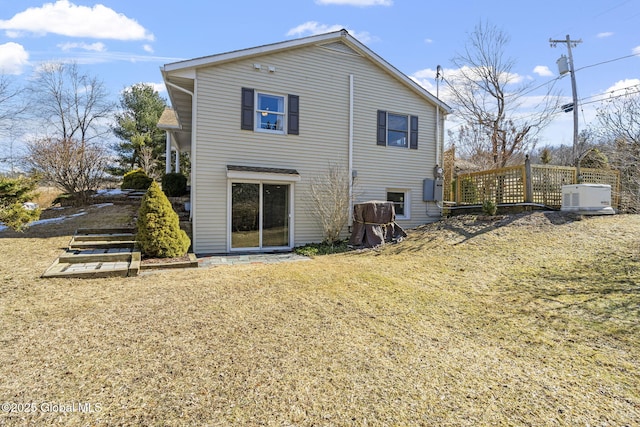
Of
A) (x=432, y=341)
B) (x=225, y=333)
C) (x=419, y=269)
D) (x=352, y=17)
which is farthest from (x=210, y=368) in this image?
(x=352, y=17)

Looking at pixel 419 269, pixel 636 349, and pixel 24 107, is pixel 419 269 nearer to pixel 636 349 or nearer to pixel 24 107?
pixel 636 349

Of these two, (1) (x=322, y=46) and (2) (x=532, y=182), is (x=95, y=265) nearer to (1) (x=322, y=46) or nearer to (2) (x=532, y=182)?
(1) (x=322, y=46)

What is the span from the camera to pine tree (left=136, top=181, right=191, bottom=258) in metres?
7.02

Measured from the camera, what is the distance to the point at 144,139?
84.2 feet

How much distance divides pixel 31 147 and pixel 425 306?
18870 mm

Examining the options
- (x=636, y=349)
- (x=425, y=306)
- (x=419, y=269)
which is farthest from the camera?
(x=419, y=269)

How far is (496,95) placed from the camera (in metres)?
17.5

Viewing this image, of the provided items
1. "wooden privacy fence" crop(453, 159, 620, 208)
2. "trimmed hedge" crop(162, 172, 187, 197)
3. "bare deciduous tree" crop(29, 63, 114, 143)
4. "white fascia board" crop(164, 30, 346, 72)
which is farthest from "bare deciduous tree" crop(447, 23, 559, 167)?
"bare deciduous tree" crop(29, 63, 114, 143)

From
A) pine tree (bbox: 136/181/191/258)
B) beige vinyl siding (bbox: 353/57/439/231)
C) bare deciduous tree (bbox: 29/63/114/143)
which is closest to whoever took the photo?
pine tree (bbox: 136/181/191/258)

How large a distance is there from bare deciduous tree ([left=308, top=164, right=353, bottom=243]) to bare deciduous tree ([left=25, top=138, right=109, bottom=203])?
1070cm

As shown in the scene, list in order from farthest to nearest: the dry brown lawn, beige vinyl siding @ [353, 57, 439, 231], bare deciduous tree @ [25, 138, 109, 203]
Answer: bare deciduous tree @ [25, 138, 109, 203] < beige vinyl siding @ [353, 57, 439, 231] < the dry brown lawn

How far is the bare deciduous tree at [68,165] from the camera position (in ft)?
45.0

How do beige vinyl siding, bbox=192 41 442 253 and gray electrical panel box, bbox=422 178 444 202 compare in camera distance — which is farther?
gray electrical panel box, bbox=422 178 444 202

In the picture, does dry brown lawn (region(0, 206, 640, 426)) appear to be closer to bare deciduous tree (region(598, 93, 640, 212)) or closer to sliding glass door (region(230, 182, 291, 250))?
bare deciduous tree (region(598, 93, 640, 212))
